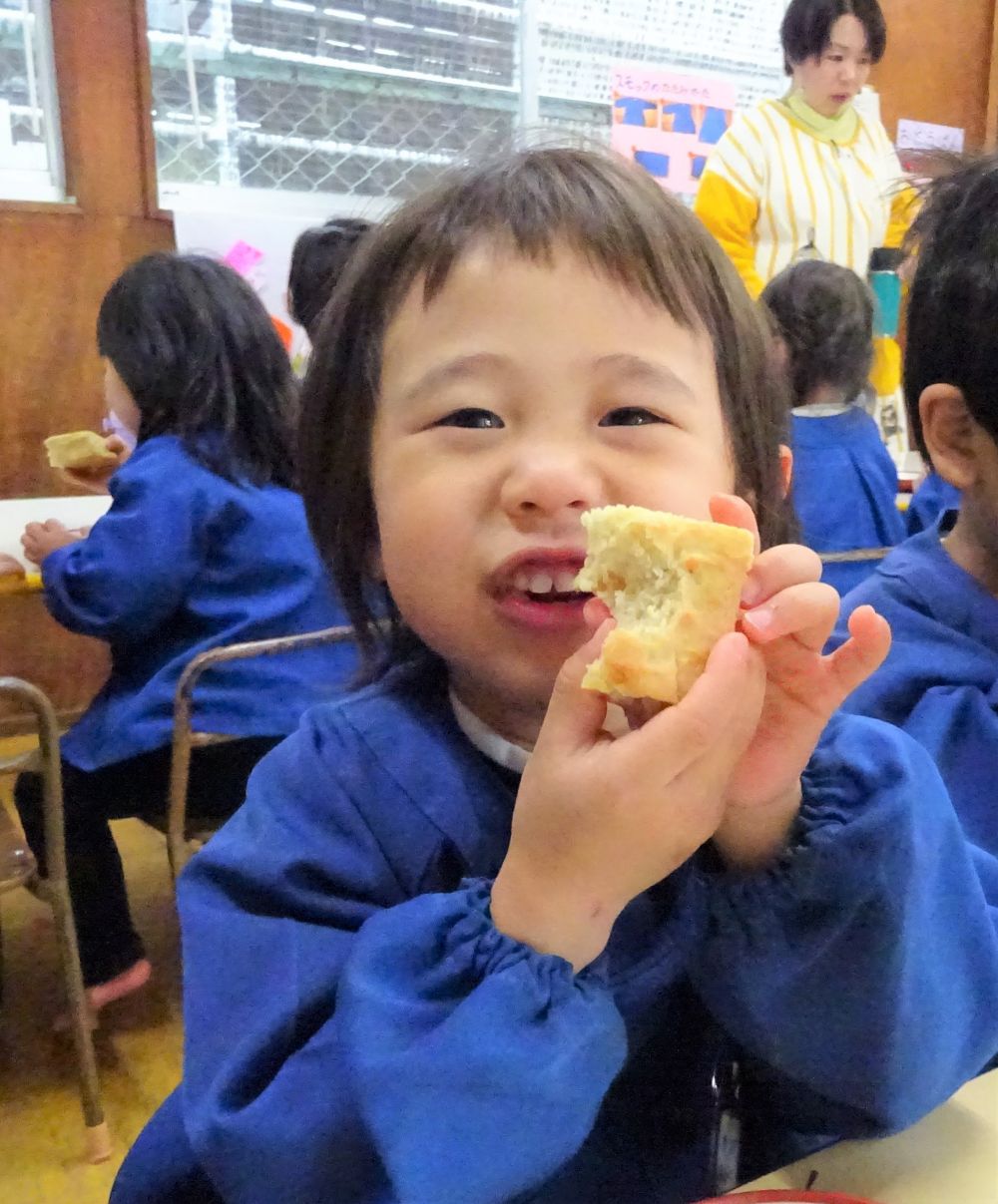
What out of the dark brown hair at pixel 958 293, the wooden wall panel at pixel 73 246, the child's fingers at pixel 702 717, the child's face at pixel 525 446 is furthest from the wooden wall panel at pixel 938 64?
the child's fingers at pixel 702 717

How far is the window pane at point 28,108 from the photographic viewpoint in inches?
119

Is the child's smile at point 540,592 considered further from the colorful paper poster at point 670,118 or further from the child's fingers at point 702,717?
the colorful paper poster at point 670,118

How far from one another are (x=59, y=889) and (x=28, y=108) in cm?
248

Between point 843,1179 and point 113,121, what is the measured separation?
133 inches

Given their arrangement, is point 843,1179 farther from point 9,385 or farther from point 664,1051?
point 9,385

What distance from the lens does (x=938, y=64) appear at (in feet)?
15.4

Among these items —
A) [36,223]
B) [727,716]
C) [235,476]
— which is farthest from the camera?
[36,223]

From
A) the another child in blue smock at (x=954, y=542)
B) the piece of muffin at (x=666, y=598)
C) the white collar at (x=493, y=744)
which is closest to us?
the piece of muffin at (x=666, y=598)

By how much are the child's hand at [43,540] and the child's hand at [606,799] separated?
1.59m

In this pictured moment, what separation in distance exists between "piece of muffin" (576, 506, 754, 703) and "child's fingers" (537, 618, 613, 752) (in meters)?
0.01

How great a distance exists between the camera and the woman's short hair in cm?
310

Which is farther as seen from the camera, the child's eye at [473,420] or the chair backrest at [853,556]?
the chair backrest at [853,556]

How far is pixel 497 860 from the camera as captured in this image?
72 cm

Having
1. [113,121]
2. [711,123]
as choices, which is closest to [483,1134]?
[113,121]
